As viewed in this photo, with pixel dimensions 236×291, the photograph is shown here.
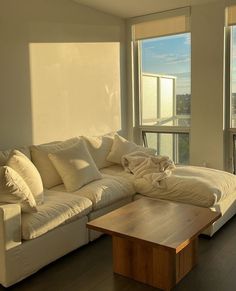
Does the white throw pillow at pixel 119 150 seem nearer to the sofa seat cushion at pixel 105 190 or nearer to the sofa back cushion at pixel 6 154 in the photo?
the sofa seat cushion at pixel 105 190

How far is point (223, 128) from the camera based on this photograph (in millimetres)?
4566

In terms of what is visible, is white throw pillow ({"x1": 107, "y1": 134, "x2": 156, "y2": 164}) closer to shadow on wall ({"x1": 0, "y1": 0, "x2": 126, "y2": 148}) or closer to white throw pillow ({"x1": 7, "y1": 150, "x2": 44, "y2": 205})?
shadow on wall ({"x1": 0, "y1": 0, "x2": 126, "y2": 148})

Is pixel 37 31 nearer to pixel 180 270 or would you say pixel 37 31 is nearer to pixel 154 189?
pixel 154 189

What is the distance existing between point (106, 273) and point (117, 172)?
165 centimetres

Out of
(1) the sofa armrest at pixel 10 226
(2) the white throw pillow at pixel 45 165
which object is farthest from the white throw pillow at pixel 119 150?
(1) the sofa armrest at pixel 10 226

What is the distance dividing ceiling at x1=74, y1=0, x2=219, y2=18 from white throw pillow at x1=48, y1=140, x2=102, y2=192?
2.06 metres

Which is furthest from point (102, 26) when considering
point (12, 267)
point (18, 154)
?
point (12, 267)

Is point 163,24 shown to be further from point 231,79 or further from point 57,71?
point 57,71

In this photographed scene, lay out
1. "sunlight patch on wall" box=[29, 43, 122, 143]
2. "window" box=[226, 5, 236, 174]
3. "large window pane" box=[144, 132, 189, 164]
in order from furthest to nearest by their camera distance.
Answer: "large window pane" box=[144, 132, 189, 164]
"window" box=[226, 5, 236, 174]
"sunlight patch on wall" box=[29, 43, 122, 143]

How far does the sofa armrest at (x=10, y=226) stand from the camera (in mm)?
2469

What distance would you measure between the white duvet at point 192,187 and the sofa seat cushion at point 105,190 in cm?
17

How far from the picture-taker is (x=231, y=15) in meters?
4.37

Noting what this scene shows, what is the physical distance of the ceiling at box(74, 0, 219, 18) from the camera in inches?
171

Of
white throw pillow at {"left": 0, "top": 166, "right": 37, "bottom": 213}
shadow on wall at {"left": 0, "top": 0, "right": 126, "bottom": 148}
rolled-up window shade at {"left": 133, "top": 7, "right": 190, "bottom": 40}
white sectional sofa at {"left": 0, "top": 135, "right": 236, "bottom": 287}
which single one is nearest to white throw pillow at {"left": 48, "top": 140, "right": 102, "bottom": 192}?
white sectional sofa at {"left": 0, "top": 135, "right": 236, "bottom": 287}
